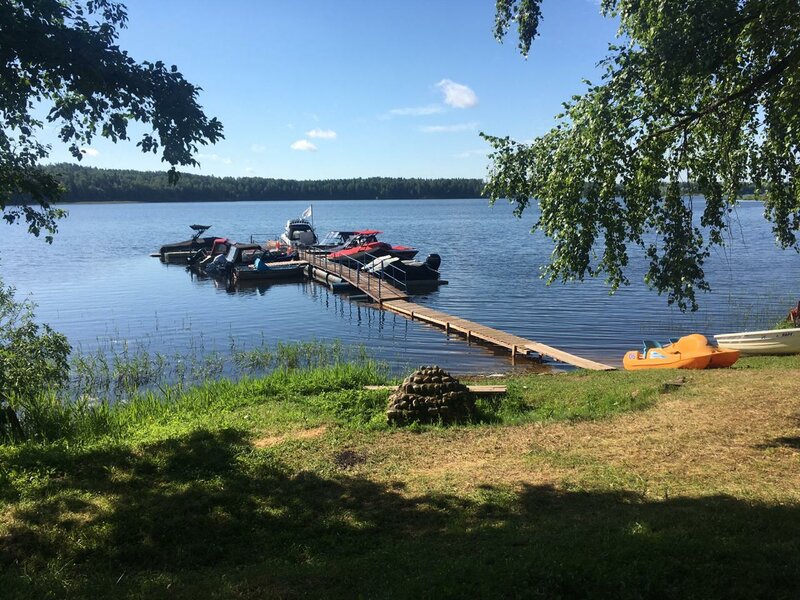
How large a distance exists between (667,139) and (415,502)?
5522 millimetres

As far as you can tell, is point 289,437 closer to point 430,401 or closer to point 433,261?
point 430,401

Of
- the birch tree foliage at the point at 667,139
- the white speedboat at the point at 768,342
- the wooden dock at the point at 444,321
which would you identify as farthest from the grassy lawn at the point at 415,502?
the wooden dock at the point at 444,321

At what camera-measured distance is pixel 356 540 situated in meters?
5.21

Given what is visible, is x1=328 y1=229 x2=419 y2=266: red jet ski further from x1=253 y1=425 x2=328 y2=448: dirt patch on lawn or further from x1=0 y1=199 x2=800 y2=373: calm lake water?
x1=253 y1=425 x2=328 y2=448: dirt patch on lawn

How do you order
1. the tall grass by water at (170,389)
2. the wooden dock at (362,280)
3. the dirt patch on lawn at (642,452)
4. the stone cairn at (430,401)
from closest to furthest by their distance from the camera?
the dirt patch on lawn at (642,452) → the stone cairn at (430,401) → the tall grass by water at (170,389) → the wooden dock at (362,280)

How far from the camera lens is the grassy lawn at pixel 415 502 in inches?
166

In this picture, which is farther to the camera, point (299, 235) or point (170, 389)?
point (299, 235)

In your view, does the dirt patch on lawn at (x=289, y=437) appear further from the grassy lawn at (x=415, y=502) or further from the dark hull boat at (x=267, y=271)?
the dark hull boat at (x=267, y=271)

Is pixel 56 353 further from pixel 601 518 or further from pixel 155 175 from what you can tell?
pixel 155 175

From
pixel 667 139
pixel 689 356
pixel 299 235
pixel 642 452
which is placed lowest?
pixel 689 356

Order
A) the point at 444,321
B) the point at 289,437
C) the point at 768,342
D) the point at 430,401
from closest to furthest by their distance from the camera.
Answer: the point at 289,437 → the point at 430,401 → the point at 768,342 → the point at 444,321

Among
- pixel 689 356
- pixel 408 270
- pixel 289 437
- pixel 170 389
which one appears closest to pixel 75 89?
pixel 289 437

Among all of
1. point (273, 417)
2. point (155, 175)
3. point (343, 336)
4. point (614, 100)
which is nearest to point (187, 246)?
point (343, 336)

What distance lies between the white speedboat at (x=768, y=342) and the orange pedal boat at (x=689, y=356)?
1413 millimetres
